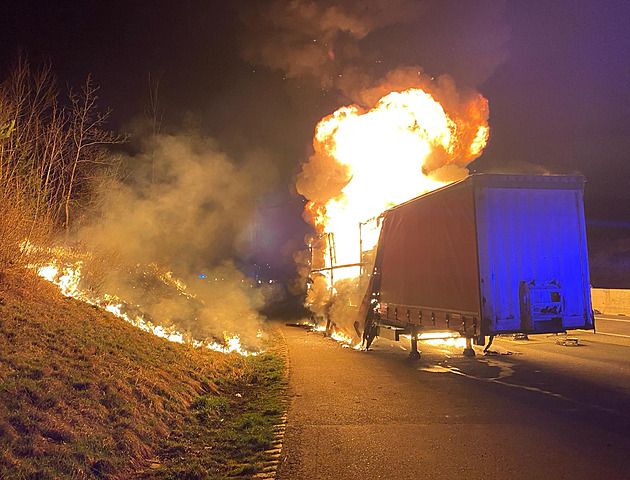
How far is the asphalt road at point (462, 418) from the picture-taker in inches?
184

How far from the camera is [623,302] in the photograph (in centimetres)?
2308

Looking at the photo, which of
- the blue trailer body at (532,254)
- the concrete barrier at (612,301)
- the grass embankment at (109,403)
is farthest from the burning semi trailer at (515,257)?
the concrete barrier at (612,301)

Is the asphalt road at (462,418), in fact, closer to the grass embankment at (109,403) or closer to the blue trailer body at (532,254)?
the grass embankment at (109,403)

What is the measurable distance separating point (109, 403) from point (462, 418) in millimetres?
4640

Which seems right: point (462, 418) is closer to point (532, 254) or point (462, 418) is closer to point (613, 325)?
point (532, 254)

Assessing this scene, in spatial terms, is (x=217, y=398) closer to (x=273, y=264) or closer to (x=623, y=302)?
(x=623, y=302)

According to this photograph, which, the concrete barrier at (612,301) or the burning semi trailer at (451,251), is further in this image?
the concrete barrier at (612,301)

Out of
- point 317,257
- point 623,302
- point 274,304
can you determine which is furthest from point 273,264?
point 623,302

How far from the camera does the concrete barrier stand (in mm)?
22953

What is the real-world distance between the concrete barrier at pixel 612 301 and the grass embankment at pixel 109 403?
20.6 m

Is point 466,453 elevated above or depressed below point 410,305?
below

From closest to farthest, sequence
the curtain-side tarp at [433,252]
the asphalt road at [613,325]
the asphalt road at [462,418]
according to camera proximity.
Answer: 1. the asphalt road at [462,418]
2. the curtain-side tarp at [433,252]
3. the asphalt road at [613,325]

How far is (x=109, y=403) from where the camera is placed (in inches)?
232

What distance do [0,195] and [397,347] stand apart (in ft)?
36.5
